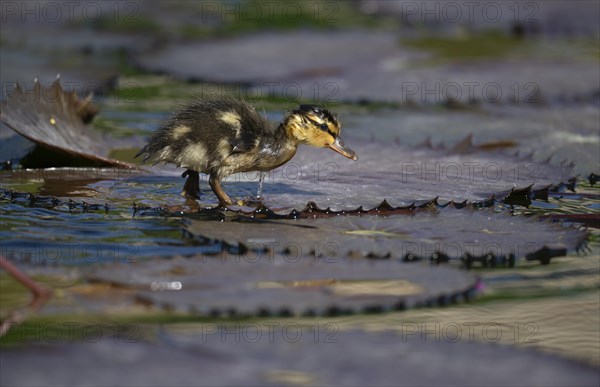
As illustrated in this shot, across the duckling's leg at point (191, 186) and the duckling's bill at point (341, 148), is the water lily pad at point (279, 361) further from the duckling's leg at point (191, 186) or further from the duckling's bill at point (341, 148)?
the duckling's bill at point (341, 148)

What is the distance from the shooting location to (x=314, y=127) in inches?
166

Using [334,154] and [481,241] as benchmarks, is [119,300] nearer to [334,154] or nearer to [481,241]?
[481,241]

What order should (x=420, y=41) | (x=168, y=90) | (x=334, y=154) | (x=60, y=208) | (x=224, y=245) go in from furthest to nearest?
(x=420, y=41), (x=168, y=90), (x=334, y=154), (x=60, y=208), (x=224, y=245)

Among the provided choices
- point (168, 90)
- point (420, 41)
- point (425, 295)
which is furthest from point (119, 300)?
point (420, 41)

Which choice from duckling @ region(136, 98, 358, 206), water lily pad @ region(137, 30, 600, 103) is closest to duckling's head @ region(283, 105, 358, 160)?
duckling @ region(136, 98, 358, 206)

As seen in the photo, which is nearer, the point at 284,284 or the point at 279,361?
the point at 279,361

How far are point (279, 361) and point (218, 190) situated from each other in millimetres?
1469

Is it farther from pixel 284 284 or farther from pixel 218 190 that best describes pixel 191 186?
pixel 284 284

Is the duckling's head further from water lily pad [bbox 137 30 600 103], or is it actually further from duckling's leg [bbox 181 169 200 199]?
water lily pad [bbox 137 30 600 103]

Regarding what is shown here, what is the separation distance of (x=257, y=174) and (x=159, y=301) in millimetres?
1730

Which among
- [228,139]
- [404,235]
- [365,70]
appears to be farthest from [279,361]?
[365,70]

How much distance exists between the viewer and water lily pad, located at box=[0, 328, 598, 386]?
2520mm

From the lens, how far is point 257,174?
4.55 m

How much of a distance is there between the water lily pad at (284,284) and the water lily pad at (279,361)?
0.08 meters
